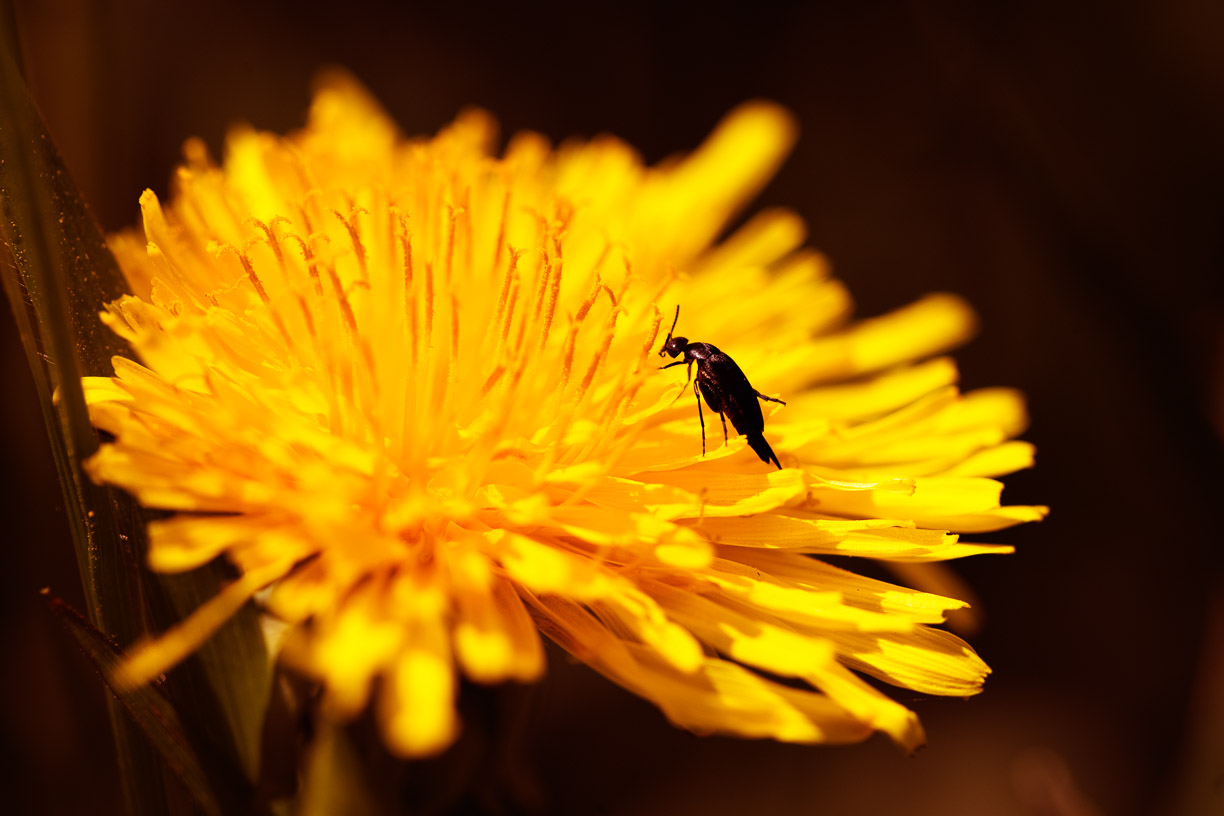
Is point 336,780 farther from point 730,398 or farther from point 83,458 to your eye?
point 730,398

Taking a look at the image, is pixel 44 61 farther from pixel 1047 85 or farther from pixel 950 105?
pixel 1047 85

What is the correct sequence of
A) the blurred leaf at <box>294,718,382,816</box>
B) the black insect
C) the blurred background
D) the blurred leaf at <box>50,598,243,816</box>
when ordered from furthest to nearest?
the blurred background
the black insect
the blurred leaf at <box>294,718,382,816</box>
the blurred leaf at <box>50,598,243,816</box>

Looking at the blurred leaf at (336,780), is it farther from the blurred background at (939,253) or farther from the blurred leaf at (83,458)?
the blurred background at (939,253)

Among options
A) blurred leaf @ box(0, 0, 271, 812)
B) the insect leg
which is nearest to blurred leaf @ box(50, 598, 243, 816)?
blurred leaf @ box(0, 0, 271, 812)

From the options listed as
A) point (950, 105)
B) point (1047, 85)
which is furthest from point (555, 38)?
point (1047, 85)

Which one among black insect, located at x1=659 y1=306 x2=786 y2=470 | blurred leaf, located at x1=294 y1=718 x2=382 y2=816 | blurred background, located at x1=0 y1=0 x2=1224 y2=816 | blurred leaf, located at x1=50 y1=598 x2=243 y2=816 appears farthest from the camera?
blurred background, located at x1=0 y1=0 x2=1224 y2=816

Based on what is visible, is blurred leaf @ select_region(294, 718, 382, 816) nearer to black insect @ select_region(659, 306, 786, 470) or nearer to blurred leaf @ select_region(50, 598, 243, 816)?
blurred leaf @ select_region(50, 598, 243, 816)

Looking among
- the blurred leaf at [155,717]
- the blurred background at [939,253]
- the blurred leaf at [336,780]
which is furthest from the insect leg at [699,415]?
the blurred background at [939,253]
